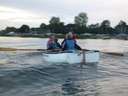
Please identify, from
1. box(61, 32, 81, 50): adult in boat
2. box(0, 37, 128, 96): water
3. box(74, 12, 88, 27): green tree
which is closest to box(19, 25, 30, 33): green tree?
box(74, 12, 88, 27): green tree

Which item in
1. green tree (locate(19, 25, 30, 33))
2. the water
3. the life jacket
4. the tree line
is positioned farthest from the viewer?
green tree (locate(19, 25, 30, 33))

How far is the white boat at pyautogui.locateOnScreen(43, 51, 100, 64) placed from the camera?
27.1 metres

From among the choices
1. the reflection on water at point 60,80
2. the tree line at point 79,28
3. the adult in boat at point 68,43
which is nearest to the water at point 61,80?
the reflection on water at point 60,80

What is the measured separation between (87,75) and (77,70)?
2212 millimetres

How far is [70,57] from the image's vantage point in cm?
2717

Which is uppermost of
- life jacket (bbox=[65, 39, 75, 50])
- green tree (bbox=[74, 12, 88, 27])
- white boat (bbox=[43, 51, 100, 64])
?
green tree (bbox=[74, 12, 88, 27])

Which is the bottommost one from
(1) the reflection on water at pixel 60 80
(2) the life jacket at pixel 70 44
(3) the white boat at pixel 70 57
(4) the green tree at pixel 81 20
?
(1) the reflection on water at pixel 60 80

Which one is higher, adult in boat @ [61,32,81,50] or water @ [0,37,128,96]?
adult in boat @ [61,32,81,50]

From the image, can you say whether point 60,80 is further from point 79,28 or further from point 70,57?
point 79,28

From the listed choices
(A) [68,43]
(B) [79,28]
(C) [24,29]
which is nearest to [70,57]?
(A) [68,43]

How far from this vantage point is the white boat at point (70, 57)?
27125mm

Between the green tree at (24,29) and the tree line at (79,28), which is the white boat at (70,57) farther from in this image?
the green tree at (24,29)

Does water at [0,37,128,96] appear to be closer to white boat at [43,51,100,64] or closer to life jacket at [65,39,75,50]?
white boat at [43,51,100,64]

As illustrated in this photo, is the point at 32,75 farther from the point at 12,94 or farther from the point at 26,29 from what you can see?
the point at 26,29
